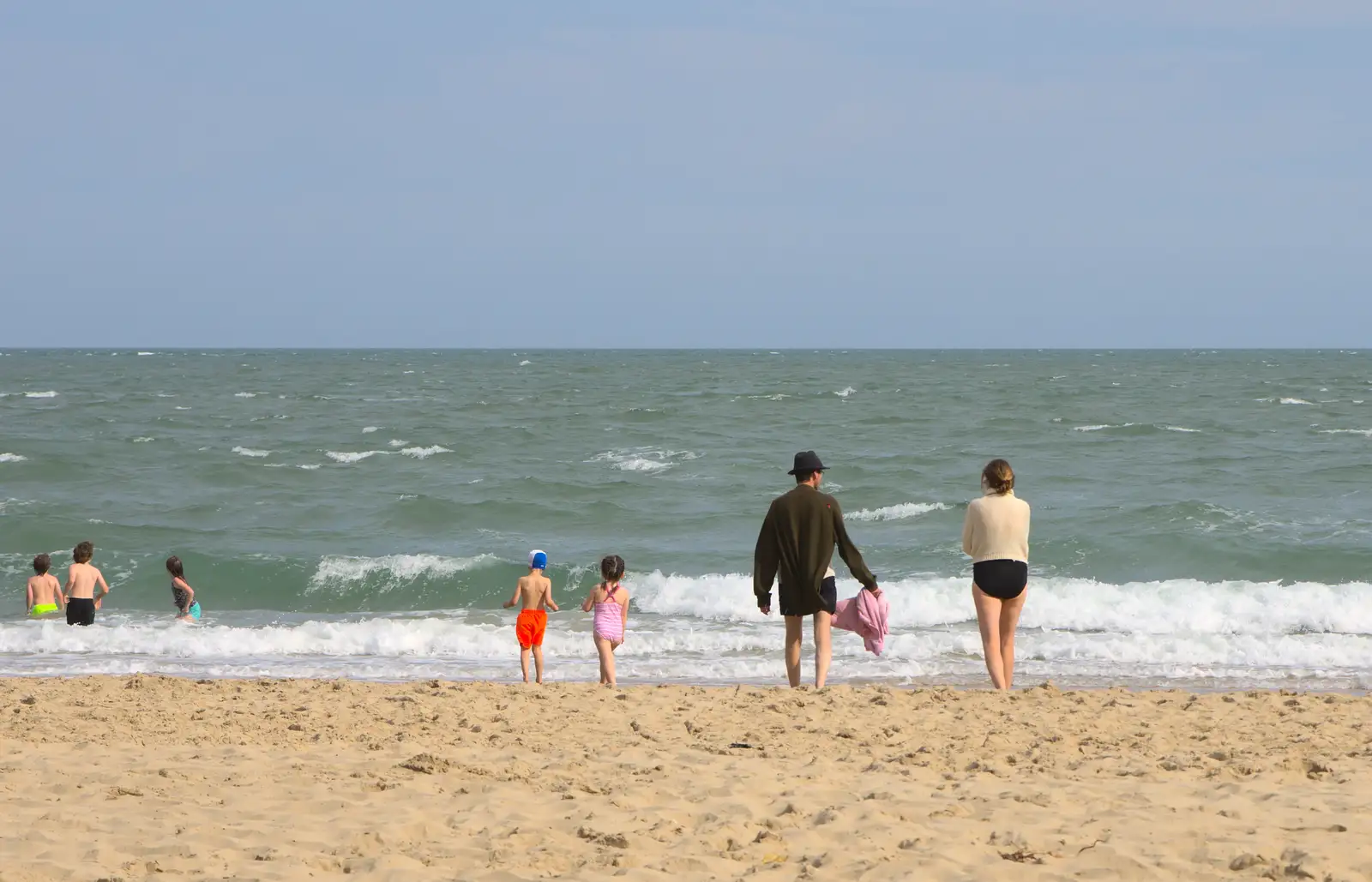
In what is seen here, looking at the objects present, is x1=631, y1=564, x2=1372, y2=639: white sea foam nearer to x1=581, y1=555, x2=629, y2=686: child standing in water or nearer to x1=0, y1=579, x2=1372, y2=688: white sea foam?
x1=0, y1=579, x2=1372, y2=688: white sea foam

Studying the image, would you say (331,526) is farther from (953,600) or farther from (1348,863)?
(1348,863)

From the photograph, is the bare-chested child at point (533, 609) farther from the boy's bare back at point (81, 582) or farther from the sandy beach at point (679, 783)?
the boy's bare back at point (81, 582)

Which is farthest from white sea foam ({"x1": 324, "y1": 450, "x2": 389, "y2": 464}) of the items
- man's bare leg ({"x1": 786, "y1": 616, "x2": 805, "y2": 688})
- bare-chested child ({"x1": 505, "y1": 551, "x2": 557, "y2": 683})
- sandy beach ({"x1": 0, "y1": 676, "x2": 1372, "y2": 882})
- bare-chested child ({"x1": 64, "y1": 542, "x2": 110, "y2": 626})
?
man's bare leg ({"x1": 786, "y1": 616, "x2": 805, "y2": 688})

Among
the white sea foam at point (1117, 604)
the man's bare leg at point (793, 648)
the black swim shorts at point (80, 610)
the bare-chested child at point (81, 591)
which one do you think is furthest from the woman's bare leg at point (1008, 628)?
the black swim shorts at point (80, 610)

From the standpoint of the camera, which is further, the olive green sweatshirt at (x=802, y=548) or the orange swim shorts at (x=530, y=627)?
the orange swim shorts at (x=530, y=627)

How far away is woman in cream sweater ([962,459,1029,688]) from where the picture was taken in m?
7.56

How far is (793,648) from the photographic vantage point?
8.25 meters

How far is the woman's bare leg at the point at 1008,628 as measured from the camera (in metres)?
7.84

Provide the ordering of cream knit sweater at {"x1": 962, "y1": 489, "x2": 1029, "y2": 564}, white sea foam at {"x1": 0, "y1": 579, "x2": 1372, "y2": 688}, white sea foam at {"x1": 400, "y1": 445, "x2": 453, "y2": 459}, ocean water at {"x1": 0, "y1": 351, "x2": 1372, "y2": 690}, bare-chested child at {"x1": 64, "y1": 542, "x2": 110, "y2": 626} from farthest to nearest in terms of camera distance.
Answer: white sea foam at {"x1": 400, "y1": 445, "x2": 453, "y2": 459}
bare-chested child at {"x1": 64, "y1": 542, "x2": 110, "y2": 626}
ocean water at {"x1": 0, "y1": 351, "x2": 1372, "y2": 690}
white sea foam at {"x1": 0, "y1": 579, "x2": 1372, "y2": 688}
cream knit sweater at {"x1": 962, "y1": 489, "x2": 1029, "y2": 564}

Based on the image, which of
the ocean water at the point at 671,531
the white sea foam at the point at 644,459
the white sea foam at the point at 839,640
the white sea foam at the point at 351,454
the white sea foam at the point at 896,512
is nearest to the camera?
the white sea foam at the point at 839,640

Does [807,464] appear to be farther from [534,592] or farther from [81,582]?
[81,582]

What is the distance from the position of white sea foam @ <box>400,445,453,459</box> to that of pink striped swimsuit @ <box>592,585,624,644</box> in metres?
17.7

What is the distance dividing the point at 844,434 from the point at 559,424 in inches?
294

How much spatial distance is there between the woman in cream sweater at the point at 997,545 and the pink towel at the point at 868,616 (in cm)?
60
